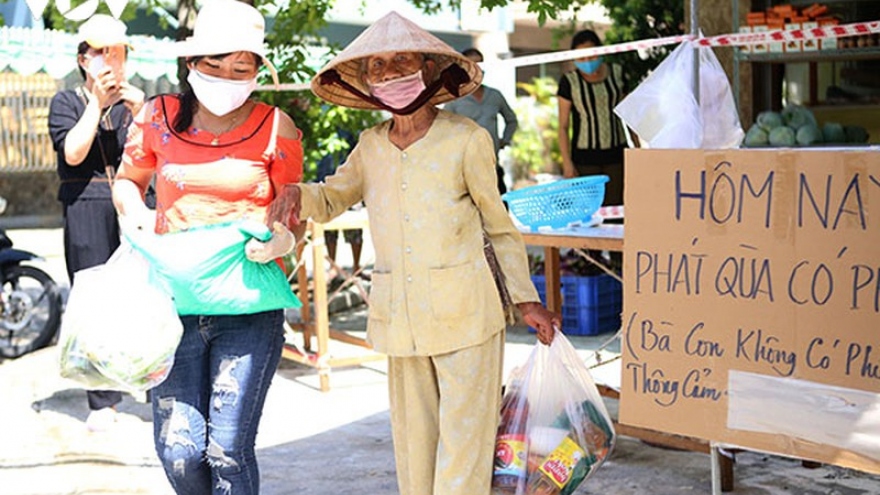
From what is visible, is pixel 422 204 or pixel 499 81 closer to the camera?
→ pixel 422 204

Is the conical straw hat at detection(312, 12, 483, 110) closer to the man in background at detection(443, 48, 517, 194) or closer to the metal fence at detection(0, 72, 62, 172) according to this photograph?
the man in background at detection(443, 48, 517, 194)

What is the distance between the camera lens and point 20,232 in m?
17.0

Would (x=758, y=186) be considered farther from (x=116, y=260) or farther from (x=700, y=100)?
(x=116, y=260)

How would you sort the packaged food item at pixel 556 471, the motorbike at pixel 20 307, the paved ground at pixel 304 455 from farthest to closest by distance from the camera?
the motorbike at pixel 20 307 → the paved ground at pixel 304 455 → the packaged food item at pixel 556 471

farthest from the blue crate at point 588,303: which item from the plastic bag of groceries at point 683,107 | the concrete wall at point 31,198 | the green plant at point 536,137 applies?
the green plant at point 536,137

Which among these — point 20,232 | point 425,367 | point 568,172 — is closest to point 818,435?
point 425,367

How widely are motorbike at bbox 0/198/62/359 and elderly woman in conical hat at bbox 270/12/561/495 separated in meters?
5.04

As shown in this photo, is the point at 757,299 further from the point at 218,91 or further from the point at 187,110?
the point at 187,110

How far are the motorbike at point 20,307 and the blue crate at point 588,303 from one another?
10.9ft

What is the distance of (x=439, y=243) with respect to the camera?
13.0 feet

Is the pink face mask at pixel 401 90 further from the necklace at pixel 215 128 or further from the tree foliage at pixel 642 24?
the tree foliage at pixel 642 24

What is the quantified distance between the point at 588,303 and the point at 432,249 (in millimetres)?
4844

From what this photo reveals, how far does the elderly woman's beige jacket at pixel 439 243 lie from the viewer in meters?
3.96

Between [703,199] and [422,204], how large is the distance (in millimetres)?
852
